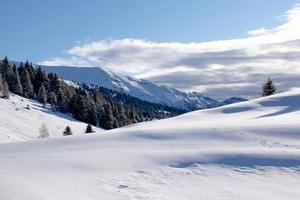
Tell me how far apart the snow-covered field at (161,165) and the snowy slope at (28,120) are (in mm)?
51214

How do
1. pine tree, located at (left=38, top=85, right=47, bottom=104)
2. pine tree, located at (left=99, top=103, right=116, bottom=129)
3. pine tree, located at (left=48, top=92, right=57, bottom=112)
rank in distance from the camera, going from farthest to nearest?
pine tree, located at (left=48, top=92, right=57, bottom=112)
pine tree, located at (left=38, top=85, right=47, bottom=104)
pine tree, located at (left=99, top=103, right=116, bottom=129)

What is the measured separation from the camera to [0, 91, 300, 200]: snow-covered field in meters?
11.9

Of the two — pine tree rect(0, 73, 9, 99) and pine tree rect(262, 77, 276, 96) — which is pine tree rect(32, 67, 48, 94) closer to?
pine tree rect(0, 73, 9, 99)

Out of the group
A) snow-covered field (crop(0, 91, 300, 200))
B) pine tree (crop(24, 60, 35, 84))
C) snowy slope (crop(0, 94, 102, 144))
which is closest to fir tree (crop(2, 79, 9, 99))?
snowy slope (crop(0, 94, 102, 144))

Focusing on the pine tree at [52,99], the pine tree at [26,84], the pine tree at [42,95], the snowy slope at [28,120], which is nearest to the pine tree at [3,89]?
the snowy slope at [28,120]

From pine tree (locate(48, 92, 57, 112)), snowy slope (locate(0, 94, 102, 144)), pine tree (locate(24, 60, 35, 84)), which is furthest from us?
pine tree (locate(24, 60, 35, 84))

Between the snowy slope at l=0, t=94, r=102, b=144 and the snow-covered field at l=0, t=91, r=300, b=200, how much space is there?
168 ft

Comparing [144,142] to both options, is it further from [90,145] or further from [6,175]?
[6,175]

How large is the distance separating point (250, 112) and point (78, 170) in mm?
23030

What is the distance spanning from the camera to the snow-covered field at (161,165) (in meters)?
11.9

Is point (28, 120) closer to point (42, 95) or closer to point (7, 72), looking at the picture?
point (42, 95)

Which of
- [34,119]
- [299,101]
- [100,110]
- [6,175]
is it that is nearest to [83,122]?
[100,110]

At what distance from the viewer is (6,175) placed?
507 inches

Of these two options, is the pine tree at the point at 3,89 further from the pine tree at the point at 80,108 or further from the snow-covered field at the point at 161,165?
the snow-covered field at the point at 161,165
